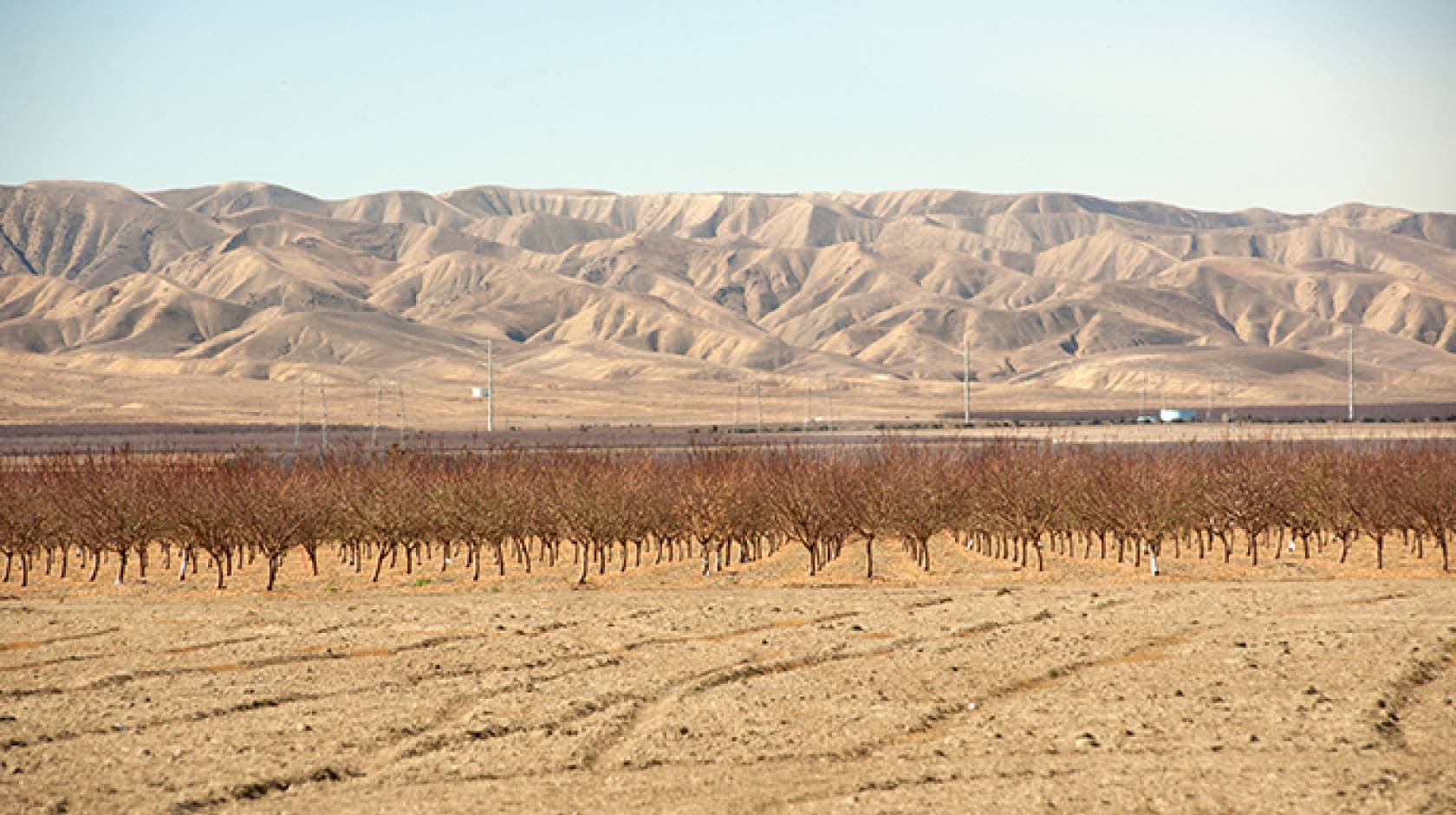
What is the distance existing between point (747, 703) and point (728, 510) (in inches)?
665

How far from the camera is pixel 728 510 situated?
33188 mm

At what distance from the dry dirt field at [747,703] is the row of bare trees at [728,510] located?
20.2ft

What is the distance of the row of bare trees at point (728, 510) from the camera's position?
32125mm

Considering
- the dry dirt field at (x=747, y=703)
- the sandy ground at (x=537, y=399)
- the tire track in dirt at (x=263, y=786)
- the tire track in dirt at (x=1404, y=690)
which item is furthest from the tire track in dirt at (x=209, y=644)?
the sandy ground at (x=537, y=399)

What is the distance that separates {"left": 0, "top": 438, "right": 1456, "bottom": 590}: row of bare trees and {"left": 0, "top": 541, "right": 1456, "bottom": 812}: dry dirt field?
20.2ft

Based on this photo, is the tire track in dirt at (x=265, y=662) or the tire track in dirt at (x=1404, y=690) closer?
the tire track in dirt at (x=1404, y=690)

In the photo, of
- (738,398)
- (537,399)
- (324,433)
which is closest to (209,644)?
(324,433)

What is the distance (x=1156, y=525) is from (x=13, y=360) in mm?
163378

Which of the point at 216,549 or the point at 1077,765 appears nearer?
the point at 1077,765

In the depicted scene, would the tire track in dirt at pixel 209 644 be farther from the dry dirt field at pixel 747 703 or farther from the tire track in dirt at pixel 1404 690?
the tire track in dirt at pixel 1404 690

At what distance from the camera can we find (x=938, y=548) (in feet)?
122

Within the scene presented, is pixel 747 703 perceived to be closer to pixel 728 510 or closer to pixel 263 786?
pixel 263 786

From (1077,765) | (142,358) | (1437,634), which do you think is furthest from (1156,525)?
(142,358)

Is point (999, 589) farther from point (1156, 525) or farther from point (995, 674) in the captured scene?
point (995, 674)
